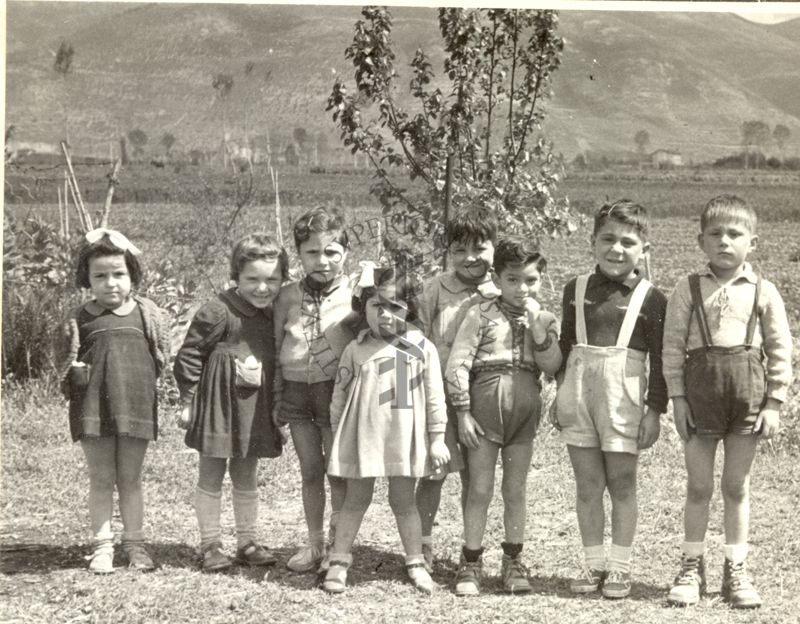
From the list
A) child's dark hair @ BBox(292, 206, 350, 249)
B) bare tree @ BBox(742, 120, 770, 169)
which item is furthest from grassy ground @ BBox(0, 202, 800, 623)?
bare tree @ BBox(742, 120, 770, 169)

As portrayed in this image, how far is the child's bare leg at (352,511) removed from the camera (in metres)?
3.63

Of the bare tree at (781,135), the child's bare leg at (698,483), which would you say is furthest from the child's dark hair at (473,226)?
the bare tree at (781,135)

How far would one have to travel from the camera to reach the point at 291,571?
384 centimetres

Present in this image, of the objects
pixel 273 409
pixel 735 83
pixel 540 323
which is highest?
pixel 735 83

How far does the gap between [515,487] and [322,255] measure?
129 centimetres

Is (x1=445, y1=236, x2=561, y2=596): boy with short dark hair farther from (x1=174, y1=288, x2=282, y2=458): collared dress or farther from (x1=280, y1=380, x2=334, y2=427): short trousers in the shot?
(x1=174, y1=288, x2=282, y2=458): collared dress

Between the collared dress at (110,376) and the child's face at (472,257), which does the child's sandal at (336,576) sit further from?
the child's face at (472,257)

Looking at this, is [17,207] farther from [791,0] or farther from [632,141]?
[632,141]

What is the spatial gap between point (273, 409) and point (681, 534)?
2192 mm

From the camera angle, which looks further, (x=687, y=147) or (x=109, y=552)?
(x=687, y=147)

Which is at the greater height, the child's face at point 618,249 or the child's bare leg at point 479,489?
the child's face at point 618,249

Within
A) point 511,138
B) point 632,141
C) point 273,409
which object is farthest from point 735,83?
point 273,409

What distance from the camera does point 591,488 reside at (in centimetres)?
357

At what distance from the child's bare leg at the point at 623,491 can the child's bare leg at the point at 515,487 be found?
0.35 metres
